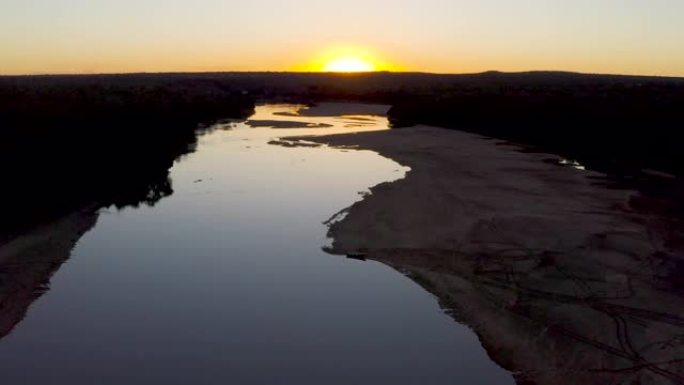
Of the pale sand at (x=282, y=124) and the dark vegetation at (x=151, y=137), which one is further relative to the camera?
the pale sand at (x=282, y=124)

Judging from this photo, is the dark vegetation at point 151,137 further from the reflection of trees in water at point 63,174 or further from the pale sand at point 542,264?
the pale sand at point 542,264

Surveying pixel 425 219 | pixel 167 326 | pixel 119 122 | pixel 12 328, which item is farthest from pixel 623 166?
pixel 119 122

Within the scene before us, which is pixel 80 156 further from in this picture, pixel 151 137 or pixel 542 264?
pixel 542 264

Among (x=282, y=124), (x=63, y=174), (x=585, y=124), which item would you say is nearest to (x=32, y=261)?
(x=63, y=174)

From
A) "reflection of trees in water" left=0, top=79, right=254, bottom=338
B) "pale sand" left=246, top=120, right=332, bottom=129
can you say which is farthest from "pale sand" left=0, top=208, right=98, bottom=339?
"pale sand" left=246, top=120, right=332, bottom=129

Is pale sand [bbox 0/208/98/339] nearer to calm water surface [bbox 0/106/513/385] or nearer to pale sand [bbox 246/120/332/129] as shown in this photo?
calm water surface [bbox 0/106/513/385]

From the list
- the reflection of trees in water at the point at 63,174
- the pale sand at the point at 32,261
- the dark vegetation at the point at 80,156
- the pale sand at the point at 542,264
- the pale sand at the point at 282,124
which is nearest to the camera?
the pale sand at the point at 542,264

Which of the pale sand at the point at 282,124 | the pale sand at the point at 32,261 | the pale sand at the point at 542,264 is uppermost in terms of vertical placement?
the pale sand at the point at 542,264

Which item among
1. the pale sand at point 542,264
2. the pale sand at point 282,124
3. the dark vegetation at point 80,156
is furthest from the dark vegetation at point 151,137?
the pale sand at point 542,264
